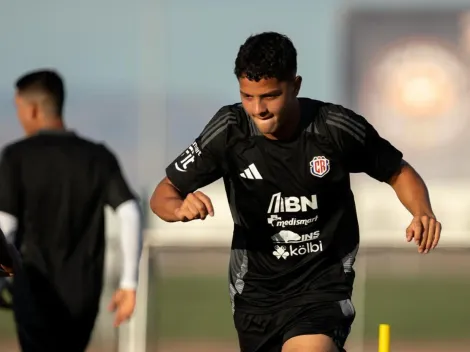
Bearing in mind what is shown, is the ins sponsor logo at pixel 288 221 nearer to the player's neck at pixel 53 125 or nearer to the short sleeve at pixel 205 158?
the short sleeve at pixel 205 158

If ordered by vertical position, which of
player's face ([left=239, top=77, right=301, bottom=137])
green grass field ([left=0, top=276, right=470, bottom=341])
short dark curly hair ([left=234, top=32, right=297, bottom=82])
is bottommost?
green grass field ([left=0, top=276, right=470, bottom=341])

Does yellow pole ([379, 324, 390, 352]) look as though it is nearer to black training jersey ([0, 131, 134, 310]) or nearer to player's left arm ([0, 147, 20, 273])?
black training jersey ([0, 131, 134, 310])

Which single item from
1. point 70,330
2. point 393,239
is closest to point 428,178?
point 393,239

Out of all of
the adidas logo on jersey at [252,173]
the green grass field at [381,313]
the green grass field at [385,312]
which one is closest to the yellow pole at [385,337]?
the adidas logo on jersey at [252,173]

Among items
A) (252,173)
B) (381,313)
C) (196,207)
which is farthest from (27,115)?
(381,313)

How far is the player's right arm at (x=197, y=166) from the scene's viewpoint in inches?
267

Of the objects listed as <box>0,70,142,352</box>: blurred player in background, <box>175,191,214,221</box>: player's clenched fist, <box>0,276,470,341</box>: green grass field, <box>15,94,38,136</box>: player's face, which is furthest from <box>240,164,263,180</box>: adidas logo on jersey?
<box>0,276,470,341</box>: green grass field

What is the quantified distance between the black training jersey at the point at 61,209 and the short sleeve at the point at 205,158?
1.65ft

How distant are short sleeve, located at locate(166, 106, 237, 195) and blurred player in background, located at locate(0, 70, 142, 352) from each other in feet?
1.58

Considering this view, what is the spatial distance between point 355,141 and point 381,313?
1865 centimetres

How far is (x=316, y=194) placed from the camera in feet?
22.2

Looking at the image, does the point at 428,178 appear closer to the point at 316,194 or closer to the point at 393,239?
the point at 393,239

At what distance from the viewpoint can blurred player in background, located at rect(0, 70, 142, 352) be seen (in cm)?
730

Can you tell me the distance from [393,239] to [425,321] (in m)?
19.2
